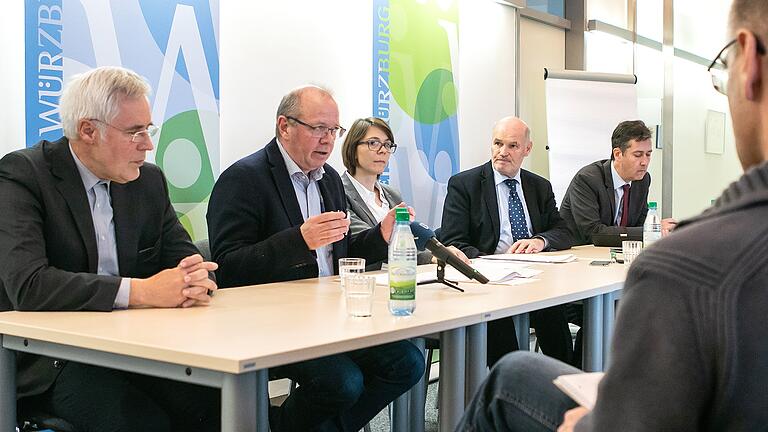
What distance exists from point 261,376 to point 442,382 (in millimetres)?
598

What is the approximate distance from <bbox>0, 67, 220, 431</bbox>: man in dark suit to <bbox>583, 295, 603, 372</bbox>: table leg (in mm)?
1367

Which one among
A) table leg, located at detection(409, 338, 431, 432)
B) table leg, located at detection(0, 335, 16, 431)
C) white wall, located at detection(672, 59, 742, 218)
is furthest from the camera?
white wall, located at detection(672, 59, 742, 218)

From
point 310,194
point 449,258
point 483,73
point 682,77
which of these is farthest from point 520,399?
point 682,77

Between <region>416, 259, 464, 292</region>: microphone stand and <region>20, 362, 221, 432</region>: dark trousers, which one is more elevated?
<region>416, 259, 464, 292</region>: microphone stand

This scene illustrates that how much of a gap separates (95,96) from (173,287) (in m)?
0.66

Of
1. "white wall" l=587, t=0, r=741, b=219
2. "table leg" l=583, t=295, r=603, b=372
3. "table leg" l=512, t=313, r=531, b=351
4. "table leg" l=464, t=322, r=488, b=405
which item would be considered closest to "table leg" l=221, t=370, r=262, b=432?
"table leg" l=464, t=322, r=488, b=405

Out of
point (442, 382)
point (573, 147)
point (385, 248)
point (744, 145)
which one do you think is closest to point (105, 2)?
point (385, 248)

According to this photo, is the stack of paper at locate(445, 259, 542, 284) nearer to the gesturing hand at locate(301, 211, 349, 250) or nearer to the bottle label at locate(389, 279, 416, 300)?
the gesturing hand at locate(301, 211, 349, 250)

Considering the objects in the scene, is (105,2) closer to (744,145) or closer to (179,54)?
(179,54)

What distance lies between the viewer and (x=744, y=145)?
109 centimetres

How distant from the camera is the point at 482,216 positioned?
4.62 metres

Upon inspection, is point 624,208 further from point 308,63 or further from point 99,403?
point 99,403

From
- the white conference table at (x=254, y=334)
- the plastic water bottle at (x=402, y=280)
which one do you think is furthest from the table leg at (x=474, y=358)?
the plastic water bottle at (x=402, y=280)

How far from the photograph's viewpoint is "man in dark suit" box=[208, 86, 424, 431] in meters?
2.56
